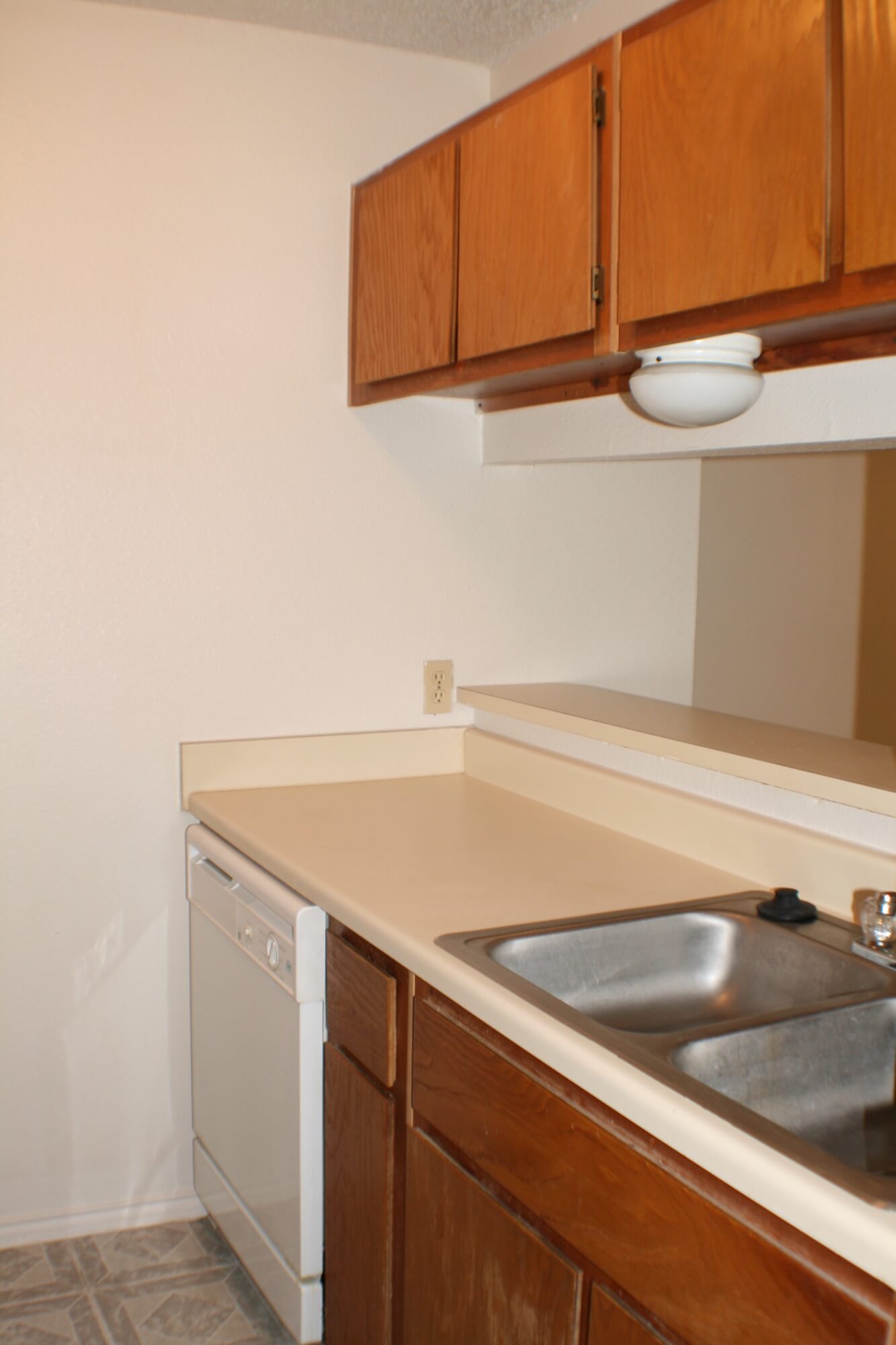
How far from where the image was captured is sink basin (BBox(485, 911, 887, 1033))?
147 centimetres

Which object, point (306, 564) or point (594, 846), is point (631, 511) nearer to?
point (306, 564)

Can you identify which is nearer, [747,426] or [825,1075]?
[825,1075]

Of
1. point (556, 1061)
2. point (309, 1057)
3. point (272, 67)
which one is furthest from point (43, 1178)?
point (272, 67)

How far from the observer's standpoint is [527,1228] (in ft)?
4.06

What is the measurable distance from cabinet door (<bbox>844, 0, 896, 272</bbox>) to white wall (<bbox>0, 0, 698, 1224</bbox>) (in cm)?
130

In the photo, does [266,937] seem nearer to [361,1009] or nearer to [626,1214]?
[361,1009]

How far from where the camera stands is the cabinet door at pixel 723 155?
1.27m

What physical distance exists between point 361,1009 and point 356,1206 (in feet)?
0.96

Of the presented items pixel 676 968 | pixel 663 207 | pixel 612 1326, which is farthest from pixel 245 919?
pixel 663 207

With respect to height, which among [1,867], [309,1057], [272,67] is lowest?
[309,1057]

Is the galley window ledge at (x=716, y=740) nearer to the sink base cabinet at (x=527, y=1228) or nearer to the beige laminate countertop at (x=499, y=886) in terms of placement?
the beige laminate countertop at (x=499, y=886)

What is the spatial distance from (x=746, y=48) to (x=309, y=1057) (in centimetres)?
147

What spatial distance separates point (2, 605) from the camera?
6.97 ft

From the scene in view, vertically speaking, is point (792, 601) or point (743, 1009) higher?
point (792, 601)
